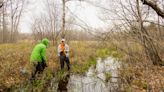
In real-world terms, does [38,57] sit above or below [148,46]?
below

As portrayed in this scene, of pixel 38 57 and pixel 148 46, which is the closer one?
pixel 38 57

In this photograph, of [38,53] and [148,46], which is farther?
[148,46]

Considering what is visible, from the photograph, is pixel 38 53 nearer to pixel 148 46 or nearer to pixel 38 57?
pixel 38 57

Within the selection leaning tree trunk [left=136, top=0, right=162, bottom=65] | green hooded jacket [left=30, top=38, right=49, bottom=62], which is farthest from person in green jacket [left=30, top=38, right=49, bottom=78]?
leaning tree trunk [left=136, top=0, right=162, bottom=65]

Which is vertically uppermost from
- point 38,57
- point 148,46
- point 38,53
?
point 148,46

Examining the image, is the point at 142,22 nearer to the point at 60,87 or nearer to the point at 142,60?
the point at 142,60

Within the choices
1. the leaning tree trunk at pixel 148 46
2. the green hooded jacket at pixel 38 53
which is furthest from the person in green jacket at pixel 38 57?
the leaning tree trunk at pixel 148 46

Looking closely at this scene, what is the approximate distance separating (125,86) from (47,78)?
3845mm

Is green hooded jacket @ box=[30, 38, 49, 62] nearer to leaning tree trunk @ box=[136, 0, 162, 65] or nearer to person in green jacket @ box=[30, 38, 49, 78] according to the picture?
A: person in green jacket @ box=[30, 38, 49, 78]

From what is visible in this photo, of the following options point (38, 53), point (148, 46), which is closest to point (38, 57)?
point (38, 53)

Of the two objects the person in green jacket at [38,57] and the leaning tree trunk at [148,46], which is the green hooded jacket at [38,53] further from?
the leaning tree trunk at [148,46]

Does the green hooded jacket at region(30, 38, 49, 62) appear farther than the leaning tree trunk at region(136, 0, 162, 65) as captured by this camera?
Yes

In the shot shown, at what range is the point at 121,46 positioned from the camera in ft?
32.8

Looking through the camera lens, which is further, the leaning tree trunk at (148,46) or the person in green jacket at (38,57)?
the person in green jacket at (38,57)
